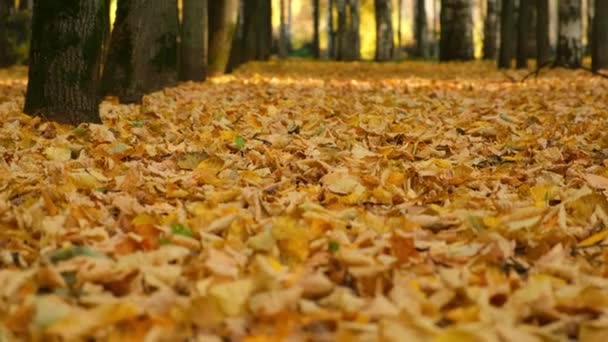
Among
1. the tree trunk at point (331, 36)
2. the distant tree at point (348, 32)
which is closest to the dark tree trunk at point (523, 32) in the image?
the distant tree at point (348, 32)

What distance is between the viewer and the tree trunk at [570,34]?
1590 cm

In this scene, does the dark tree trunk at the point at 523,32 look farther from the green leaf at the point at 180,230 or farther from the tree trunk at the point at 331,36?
the tree trunk at the point at 331,36

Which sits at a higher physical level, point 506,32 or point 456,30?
point 456,30

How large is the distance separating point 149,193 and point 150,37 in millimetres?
6410

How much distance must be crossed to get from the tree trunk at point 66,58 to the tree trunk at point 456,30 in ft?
48.9

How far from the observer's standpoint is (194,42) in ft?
40.9

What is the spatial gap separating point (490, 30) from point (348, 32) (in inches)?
172

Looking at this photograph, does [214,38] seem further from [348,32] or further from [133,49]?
[348,32]

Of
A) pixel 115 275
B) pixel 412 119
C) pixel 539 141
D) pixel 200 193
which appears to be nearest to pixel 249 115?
pixel 412 119

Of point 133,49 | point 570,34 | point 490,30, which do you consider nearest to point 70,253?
point 133,49

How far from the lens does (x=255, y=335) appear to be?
7.30 feet

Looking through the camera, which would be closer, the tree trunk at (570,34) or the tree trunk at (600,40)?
the tree trunk at (600,40)

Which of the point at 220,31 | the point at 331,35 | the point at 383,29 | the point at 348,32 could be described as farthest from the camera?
the point at 331,35

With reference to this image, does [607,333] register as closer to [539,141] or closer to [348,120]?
[539,141]
